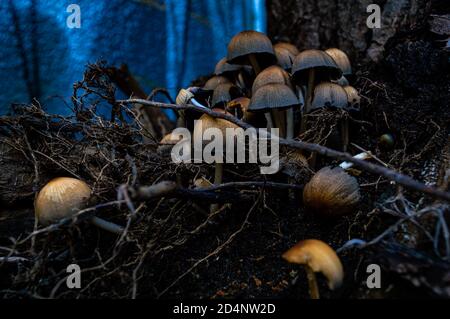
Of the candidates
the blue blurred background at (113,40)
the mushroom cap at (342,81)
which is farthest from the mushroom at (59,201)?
the mushroom cap at (342,81)

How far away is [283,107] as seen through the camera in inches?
55.2

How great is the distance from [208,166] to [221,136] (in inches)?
8.6

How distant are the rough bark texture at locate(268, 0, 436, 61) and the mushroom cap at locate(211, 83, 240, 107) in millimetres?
606

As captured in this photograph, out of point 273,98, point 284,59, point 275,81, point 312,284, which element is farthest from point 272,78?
point 312,284

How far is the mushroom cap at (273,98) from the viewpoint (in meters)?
1.38

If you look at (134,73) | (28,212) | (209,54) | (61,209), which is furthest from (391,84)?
(28,212)

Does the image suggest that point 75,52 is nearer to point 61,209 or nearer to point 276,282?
point 61,209

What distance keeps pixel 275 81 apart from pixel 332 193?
0.49m

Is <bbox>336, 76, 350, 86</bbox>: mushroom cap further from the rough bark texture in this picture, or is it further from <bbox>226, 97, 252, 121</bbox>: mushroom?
<bbox>226, 97, 252, 121</bbox>: mushroom

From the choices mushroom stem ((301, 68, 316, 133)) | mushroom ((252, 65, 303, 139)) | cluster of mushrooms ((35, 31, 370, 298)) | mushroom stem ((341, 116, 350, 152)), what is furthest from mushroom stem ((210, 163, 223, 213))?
mushroom stem ((341, 116, 350, 152))

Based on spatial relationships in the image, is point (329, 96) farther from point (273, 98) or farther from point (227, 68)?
point (227, 68)

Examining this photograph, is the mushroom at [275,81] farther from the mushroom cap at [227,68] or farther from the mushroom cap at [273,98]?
the mushroom cap at [227,68]

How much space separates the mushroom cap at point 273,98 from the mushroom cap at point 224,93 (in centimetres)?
23

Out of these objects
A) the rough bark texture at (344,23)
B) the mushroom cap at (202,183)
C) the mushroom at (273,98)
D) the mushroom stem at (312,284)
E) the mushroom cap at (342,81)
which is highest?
the rough bark texture at (344,23)
